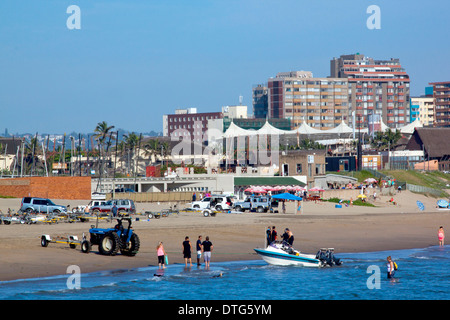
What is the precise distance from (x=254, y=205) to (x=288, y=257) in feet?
94.6

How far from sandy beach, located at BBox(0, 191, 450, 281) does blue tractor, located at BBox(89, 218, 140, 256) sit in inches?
15.0

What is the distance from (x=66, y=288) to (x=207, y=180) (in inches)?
2155

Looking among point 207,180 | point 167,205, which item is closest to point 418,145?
point 207,180

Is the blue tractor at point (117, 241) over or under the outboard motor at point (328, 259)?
over

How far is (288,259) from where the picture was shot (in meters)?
32.8

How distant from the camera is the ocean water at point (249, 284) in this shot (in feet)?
84.7

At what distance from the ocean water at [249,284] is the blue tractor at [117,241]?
2601 millimetres

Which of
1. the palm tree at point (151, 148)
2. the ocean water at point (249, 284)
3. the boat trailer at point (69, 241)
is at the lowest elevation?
the ocean water at point (249, 284)

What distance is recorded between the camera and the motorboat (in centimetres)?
3269

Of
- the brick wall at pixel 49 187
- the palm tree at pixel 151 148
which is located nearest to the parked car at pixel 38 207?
the brick wall at pixel 49 187

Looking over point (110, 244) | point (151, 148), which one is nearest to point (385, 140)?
point (151, 148)

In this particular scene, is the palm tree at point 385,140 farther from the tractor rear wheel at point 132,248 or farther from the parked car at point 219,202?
the tractor rear wheel at point 132,248

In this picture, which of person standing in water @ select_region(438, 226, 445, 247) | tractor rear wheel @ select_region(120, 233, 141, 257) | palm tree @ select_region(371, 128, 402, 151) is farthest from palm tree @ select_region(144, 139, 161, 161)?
tractor rear wheel @ select_region(120, 233, 141, 257)

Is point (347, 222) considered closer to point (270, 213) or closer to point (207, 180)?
point (270, 213)
